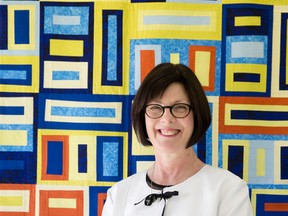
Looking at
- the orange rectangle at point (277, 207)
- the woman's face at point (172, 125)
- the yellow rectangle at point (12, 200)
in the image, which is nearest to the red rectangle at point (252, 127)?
the orange rectangle at point (277, 207)

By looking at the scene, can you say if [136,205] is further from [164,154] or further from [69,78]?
[69,78]

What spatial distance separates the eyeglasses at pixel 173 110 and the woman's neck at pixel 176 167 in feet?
0.44

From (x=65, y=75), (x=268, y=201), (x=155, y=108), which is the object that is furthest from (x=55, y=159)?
(x=268, y=201)

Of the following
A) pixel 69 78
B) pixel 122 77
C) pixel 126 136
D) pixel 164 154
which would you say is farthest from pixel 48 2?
pixel 164 154

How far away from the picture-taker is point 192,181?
4.20 feet

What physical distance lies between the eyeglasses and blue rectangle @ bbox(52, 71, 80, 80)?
613 millimetres

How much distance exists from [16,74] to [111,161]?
1.82ft

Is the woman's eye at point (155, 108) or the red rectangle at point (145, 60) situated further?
the red rectangle at point (145, 60)

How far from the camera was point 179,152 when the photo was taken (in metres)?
1.30

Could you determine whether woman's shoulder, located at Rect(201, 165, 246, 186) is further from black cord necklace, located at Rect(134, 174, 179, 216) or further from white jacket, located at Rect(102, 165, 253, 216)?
black cord necklace, located at Rect(134, 174, 179, 216)

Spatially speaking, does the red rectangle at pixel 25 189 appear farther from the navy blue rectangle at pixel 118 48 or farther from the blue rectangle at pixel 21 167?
the navy blue rectangle at pixel 118 48

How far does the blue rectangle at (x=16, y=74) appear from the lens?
1.81 meters

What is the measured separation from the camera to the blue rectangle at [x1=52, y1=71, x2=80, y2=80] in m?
1.80

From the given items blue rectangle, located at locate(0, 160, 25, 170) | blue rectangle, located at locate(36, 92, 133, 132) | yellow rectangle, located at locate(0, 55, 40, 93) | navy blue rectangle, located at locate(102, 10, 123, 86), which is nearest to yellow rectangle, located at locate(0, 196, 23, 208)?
blue rectangle, located at locate(0, 160, 25, 170)
